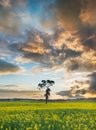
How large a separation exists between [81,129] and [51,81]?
3308 inches

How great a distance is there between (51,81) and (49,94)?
14.8 ft

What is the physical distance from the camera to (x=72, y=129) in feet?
55.0

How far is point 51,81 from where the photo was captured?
101m

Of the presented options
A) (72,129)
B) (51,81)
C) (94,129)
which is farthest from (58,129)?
(51,81)

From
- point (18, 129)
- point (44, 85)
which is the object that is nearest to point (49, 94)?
point (44, 85)

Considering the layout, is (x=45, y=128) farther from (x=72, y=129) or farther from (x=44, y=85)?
(x=44, y=85)

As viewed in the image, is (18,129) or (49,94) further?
(49,94)

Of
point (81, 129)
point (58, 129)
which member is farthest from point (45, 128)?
point (81, 129)

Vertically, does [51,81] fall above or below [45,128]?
above

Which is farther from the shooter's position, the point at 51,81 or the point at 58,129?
the point at 51,81

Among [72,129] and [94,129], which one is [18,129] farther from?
[94,129]

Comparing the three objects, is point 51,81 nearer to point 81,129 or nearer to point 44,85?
point 44,85

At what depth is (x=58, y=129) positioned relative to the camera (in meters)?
16.9

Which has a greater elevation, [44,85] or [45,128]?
[44,85]
